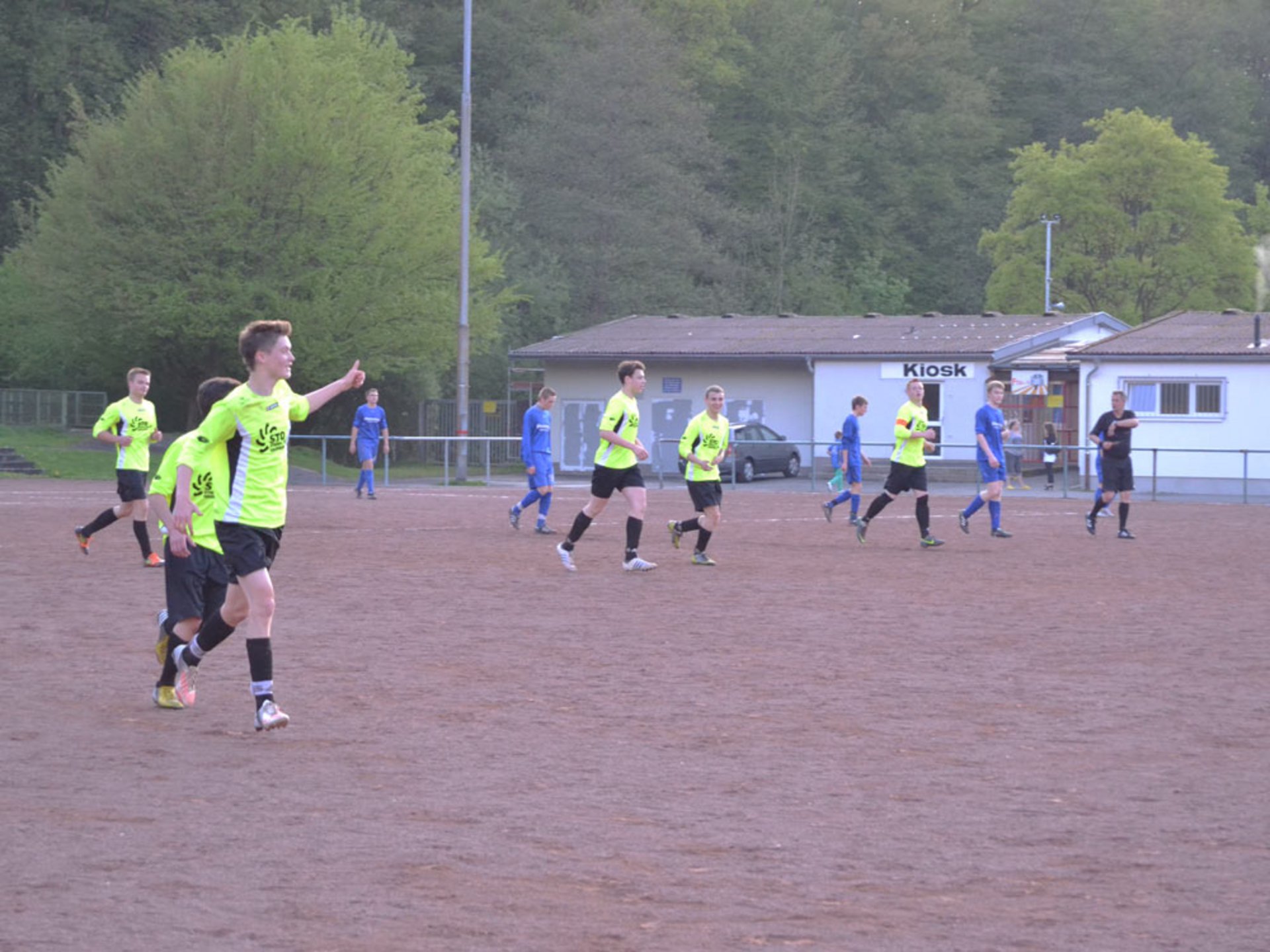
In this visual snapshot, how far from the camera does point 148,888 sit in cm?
583

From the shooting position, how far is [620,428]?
1706 cm

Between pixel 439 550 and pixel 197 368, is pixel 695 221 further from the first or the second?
pixel 439 550

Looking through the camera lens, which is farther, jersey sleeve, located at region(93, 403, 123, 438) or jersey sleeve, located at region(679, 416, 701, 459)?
jersey sleeve, located at region(679, 416, 701, 459)

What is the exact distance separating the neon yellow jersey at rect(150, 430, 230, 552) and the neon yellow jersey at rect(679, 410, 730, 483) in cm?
797

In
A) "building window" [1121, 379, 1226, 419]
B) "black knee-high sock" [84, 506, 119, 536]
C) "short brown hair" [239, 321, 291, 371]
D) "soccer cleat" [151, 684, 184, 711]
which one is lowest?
"soccer cleat" [151, 684, 184, 711]

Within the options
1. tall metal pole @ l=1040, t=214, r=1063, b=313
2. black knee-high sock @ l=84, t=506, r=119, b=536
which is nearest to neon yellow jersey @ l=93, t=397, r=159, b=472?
black knee-high sock @ l=84, t=506, r=119, b=536

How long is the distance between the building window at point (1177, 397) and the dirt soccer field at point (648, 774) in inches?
964

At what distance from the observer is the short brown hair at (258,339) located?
8.55 metres

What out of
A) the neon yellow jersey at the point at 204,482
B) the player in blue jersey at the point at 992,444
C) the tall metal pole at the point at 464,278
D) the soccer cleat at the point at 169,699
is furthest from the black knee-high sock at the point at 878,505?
the tall metal pole at the point at 464,278

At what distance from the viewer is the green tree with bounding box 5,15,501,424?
45.5 meters

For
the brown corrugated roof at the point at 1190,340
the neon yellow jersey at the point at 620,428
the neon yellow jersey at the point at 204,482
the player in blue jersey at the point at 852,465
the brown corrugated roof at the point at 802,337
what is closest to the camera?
the neon yellow jersey at the point at 204,482

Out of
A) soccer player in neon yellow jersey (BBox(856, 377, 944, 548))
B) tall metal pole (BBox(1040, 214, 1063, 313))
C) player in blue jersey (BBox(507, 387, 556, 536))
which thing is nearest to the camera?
soccer player in neon yellow jersey (BBox(856, 377, 944, 548))

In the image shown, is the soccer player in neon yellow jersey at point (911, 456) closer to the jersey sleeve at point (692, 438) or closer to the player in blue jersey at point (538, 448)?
the jersey sleeve at point (692, 438)

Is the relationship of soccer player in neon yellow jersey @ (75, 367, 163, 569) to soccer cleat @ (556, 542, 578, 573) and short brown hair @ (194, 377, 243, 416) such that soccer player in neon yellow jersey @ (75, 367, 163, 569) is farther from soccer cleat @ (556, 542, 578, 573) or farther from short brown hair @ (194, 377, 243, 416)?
short brown hair @ (194, 377, 243, 416)
